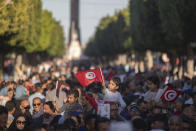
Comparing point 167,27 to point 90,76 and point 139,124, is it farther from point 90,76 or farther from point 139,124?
point 139,124

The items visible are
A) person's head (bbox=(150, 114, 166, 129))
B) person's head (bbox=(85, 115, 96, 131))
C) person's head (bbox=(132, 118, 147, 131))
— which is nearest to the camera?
person's head (bbox=(132, 118, 147, 131))

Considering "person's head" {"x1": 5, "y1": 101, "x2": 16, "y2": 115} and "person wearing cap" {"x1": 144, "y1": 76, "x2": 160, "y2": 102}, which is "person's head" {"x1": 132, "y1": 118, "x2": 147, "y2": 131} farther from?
"person's head" {"x1": 5, "y1": 101, "x2": 16, "y2": 115}

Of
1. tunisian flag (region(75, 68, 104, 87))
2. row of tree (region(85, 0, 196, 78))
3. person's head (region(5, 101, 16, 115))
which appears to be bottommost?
person's head (region(5, 101, 16, 115))

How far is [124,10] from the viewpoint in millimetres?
73438

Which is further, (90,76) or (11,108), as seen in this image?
(90,76)

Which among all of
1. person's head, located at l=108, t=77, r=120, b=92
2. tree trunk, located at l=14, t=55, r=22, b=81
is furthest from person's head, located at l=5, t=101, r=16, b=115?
tree trunk, located at l=14, t=55, r=22, b=81

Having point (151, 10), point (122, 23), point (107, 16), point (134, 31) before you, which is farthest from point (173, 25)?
point (107, 16)

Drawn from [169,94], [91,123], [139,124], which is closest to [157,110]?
[139,124]

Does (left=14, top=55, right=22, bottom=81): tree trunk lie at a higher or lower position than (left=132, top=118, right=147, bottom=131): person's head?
higher

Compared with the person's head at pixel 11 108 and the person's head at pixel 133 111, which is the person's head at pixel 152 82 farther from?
the person's head at pixel 11 108

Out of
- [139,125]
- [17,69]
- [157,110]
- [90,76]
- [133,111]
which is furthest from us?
[17,69]

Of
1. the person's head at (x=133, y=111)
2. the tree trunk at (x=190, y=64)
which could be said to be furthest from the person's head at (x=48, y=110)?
the tree trunk at (x=190, y=64)

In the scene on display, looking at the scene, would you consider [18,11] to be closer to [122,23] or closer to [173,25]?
[173,25]

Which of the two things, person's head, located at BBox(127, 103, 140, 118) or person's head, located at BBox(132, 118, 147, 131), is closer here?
person's head, located at BBox(132, 118, 147, 131)
